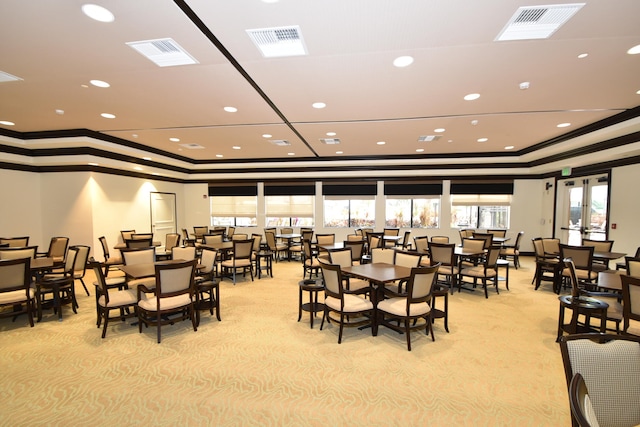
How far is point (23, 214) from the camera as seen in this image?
24.6 ft

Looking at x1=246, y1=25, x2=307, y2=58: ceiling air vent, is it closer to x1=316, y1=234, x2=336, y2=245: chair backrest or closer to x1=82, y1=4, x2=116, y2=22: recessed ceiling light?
x1=82, y1=4, x2=116, y2=22: recessed ceiling light

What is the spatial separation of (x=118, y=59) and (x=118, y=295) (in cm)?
309

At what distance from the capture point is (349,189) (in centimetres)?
1104

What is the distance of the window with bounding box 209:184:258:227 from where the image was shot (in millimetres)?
11727

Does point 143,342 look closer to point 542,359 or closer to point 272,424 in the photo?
point 272,424

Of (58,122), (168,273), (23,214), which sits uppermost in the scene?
(58,122)

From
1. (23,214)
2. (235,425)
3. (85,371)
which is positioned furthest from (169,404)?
(23,214)

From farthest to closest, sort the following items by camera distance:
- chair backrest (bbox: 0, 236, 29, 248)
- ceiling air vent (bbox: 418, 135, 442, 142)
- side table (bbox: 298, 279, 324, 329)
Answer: ceiling air vent (bbox: 418, 135, 442, 142)
chair backrest (bbox: 0, 236, 29, 248)
side table (bbox: 298, 279, 324, 329)

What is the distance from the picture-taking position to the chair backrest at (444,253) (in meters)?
5.68

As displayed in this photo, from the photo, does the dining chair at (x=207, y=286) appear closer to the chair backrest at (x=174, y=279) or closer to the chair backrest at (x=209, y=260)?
the chair backrest at (x=209, y=260)

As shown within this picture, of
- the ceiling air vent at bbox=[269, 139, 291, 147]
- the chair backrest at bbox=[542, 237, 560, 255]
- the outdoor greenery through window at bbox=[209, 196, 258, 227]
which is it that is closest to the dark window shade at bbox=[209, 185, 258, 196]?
the outdoor greenery through window at bbox=[209, 196, 258, 227]

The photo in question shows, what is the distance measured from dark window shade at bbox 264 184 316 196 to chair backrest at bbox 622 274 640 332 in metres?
9.07

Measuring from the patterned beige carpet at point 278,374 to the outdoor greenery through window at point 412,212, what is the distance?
21.2ft

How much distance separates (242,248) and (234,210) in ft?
18.9
